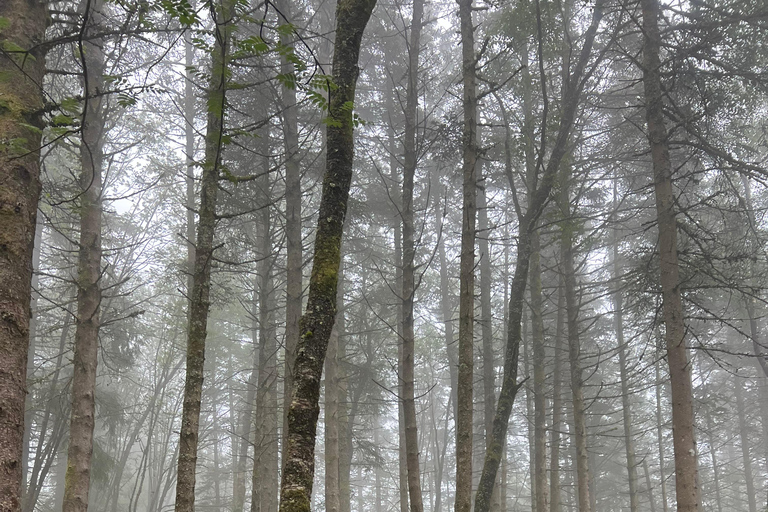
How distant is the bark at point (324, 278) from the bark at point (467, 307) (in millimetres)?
3547

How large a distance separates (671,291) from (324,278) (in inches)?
241

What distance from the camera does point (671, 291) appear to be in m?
7.50

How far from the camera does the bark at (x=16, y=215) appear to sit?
3.50 m

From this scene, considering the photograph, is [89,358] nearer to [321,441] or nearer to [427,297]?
[427,297]

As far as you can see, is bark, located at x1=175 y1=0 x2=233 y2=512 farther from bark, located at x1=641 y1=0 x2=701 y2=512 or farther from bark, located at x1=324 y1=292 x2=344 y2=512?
bark, located at x1=641 y1=0 x2=701 y2=512

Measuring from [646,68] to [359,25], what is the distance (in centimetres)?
607

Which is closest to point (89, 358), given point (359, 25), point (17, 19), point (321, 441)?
point (17, 19)

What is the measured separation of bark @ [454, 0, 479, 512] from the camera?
6.46 m

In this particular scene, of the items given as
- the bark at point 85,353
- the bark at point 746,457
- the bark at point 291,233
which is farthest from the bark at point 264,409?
the bark at point 746,457

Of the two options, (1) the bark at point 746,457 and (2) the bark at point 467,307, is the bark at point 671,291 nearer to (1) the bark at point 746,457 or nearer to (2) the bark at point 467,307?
(2) the bark at point 467,307

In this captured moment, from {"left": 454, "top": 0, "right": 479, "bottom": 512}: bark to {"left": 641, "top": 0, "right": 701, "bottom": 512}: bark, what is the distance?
2.77 m

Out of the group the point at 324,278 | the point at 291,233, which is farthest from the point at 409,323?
the point at 324,278

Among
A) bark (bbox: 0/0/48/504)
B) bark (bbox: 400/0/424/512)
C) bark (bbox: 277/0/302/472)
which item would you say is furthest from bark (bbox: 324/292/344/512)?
bark (bbox: 0/0/48/504)

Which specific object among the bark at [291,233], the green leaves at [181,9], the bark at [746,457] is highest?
the bark at [291,233]
